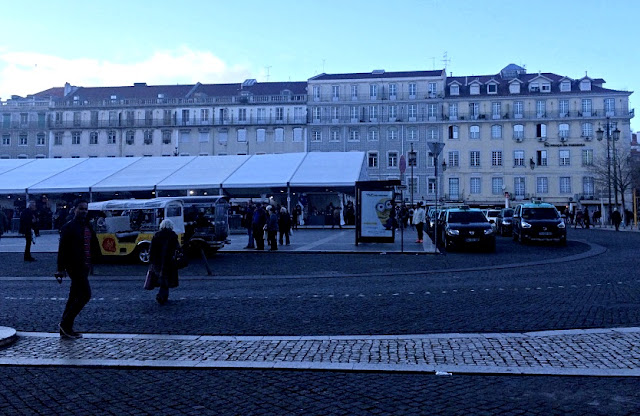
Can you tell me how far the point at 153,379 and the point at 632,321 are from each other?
248 inches

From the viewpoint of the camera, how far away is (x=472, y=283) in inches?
507

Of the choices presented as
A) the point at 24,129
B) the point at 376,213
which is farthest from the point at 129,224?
the point at 24,129

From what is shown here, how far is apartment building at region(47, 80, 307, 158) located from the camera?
79.1 meters

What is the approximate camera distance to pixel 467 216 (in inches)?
940

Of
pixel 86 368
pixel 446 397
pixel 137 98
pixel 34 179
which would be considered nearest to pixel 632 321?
pixel 446 397

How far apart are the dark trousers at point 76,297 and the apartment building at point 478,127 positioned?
65881 mm

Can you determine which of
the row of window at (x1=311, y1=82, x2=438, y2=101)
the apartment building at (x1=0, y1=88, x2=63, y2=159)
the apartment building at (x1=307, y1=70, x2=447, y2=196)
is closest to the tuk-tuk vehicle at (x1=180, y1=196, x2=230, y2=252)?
the apartment building at (x1=307, y1=70, x2=447, y2=196)

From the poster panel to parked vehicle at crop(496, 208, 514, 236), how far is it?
1155cm

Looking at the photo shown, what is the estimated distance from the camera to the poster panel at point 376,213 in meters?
23.5

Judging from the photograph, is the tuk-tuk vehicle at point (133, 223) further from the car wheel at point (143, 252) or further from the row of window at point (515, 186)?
the row of window at point (515, 186)

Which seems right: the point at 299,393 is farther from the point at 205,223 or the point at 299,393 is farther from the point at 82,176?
the point at 82,176

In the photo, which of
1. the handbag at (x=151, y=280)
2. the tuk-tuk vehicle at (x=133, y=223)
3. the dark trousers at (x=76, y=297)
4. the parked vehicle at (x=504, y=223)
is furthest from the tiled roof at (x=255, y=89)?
the dark trousers at (x=76, y=297)

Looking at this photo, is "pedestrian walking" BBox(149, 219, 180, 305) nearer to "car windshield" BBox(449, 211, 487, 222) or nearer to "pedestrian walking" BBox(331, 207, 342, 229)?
"car windshield" BBox(449, 211, 487, 222)

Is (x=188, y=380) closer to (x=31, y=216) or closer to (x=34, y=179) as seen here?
(x=31, y=216)
